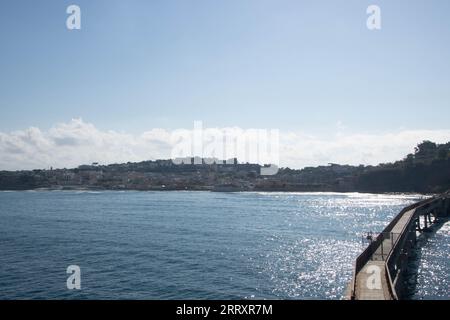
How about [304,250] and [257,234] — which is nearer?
[304,250]

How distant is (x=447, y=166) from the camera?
171500mm

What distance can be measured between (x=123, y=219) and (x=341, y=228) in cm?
4102

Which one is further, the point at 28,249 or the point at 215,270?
the point at 28,249

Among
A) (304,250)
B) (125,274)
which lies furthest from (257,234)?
(125,274)

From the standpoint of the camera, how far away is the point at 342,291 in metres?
31.8

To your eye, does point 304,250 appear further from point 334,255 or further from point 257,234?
point 257,234

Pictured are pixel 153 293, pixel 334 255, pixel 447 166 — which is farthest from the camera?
pixel 447 166

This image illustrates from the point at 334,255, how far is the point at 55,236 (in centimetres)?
3779

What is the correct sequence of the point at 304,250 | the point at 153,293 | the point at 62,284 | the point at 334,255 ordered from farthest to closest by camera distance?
the point at 304,250
the point at 334,255
the point at 62,284
the point at 153,293

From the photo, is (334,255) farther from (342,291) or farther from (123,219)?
(123,219)

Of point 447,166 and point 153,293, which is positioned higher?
point 447,166

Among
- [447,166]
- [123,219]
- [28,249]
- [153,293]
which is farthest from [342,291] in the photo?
[447,166]
